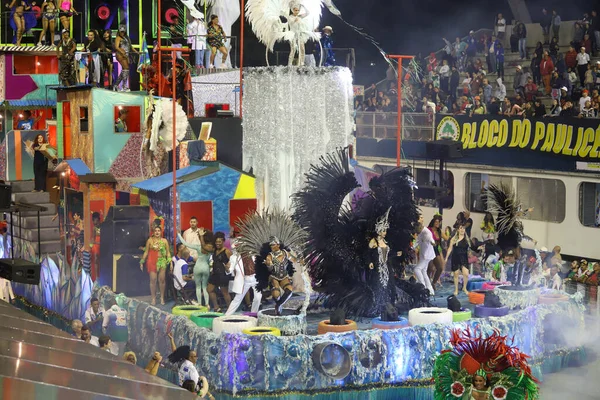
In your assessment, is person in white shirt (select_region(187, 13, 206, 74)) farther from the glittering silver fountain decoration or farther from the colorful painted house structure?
the glittering silver fountain decoration

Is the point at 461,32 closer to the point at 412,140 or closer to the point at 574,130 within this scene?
the point at 412,140

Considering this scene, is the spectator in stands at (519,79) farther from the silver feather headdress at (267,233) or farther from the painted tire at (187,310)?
the painted tire at (187,310)

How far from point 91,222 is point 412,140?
804 centimetres

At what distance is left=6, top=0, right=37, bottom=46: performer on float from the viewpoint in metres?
29.9

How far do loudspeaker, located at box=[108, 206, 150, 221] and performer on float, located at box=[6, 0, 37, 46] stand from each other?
1015 cm

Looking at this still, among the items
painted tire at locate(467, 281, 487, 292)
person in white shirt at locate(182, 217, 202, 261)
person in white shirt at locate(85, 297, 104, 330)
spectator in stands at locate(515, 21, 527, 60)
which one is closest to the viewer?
person in white shirt at locate(85, 297, 104, 330)

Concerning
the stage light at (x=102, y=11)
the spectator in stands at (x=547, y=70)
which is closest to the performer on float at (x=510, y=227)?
the spectator in stands at (x=547, y=70)

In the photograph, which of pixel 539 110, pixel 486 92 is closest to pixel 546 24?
pixel 486 92

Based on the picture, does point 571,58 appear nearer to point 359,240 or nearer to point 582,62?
point 582,62

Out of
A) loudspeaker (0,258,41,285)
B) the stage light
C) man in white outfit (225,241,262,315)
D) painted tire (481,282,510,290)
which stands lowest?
painted tire (481,282,510,290)

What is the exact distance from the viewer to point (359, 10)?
32.3 m

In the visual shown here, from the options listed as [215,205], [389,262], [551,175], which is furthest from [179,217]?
[551,175]

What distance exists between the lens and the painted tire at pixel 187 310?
18.5 meters

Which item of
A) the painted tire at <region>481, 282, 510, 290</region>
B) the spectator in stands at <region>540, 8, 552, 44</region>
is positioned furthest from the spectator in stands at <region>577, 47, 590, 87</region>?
the painted tire at <region>481, 282, 510, 290</region>
